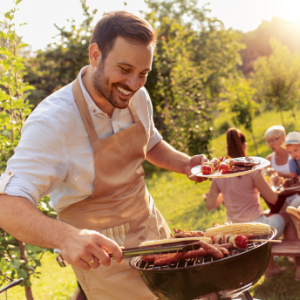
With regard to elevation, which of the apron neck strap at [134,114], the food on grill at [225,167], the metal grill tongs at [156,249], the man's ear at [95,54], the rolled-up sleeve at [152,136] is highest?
the man's ear at [95,54]

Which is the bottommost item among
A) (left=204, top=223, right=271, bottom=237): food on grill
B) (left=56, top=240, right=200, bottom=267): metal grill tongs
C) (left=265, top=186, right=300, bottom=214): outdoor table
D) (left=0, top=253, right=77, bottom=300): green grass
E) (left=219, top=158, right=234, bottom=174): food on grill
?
(left=0, top=253, right=77, bottom=300): green grass

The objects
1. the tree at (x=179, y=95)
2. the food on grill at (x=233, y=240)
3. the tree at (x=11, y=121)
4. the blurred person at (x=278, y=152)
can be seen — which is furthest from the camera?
the tree at (x=179, y=95)

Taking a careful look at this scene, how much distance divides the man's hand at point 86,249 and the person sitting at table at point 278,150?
14.5ft

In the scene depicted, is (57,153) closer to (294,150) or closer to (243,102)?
(294,150)

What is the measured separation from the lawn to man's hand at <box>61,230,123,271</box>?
306 cm

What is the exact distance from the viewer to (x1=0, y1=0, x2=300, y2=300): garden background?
3.32 m

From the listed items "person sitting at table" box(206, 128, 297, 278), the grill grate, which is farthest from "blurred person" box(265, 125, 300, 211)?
the grill grate

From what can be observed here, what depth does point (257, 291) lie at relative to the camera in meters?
4.09

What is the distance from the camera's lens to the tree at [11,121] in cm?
313

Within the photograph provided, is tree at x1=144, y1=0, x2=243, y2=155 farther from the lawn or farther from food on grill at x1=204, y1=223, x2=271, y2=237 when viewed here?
food on grill at x1=204, y1=223, x2=271, y2=237

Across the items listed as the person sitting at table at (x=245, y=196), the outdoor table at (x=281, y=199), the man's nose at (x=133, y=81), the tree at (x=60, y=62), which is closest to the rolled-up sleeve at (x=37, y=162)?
the man's nose at (x=133, y=81)

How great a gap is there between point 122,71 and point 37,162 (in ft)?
2.16

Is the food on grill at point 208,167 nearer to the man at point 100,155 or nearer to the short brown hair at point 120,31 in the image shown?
the man at point 100,155

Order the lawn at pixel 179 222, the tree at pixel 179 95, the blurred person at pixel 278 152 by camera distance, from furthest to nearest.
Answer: the tree at pixel 179 95 < the blurred person at pixel 278 152 < the lawn at pixel 179 222
